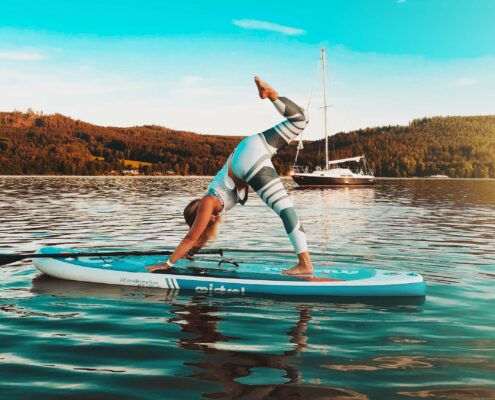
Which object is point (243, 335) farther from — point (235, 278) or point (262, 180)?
point (262, 180)

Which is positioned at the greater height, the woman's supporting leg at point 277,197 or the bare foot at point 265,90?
the bare foot at point 265,90

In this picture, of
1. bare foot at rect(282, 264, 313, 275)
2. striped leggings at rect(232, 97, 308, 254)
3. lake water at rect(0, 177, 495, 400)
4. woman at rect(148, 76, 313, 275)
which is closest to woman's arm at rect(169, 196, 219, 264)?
woman at rect(148, 76, 313, 275)

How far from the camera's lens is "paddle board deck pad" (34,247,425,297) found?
9.29 m

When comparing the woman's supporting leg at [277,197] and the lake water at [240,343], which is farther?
the woman's supporting leg at [277,197]

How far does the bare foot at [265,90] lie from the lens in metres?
8.80

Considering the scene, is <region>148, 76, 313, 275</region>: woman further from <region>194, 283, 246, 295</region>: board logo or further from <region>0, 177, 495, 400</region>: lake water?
<region>0, 177, 495, 400</region>: lake water

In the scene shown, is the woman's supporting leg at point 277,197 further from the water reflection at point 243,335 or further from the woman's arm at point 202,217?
the water reflection at point 243,335

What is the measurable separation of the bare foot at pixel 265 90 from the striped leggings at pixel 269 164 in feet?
1.37

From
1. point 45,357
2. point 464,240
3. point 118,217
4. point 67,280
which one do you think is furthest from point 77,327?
point 118,217

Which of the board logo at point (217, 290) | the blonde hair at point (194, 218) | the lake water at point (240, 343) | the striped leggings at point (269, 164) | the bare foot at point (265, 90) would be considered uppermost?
the bare foot at point (265, 90)

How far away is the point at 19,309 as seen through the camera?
27.8 feet

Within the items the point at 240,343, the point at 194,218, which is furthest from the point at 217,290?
the point at 240,343

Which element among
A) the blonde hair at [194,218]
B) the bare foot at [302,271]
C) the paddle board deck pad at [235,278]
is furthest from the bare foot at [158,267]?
the bare foot at [302,271]

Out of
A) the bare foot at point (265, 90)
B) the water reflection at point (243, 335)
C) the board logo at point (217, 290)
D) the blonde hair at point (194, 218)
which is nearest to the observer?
the water reflection at point (243, 335)
